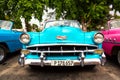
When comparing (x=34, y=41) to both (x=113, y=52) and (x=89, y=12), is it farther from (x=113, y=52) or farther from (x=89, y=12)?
(x=89, y=12)

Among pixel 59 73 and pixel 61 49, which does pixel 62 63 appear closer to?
pixel 61 49

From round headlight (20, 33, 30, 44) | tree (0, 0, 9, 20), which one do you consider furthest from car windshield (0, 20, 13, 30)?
tree (0, 0, 9, 20)

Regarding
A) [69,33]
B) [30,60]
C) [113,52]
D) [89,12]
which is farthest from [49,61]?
[89,12]

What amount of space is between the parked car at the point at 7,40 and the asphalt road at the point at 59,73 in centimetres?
66

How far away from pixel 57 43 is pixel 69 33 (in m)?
0.59

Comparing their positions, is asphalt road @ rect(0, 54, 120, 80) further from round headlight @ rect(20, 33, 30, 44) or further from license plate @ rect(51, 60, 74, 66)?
round headlight @ rect(20, 33, 30, 44)

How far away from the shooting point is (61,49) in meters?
5.89

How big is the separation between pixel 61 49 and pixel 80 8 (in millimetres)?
14811

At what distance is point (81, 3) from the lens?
66.9 feet

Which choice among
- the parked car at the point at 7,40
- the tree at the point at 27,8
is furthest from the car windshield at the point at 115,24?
the tree at the point at 27,8

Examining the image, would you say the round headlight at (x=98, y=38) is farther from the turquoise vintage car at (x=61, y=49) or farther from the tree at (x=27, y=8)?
the tree at (x=27, y=8)

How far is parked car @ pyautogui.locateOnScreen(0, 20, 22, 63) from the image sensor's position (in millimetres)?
7927

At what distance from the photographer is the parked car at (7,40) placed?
26.0 feet

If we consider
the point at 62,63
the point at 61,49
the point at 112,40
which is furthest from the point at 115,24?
the point at 62,63
